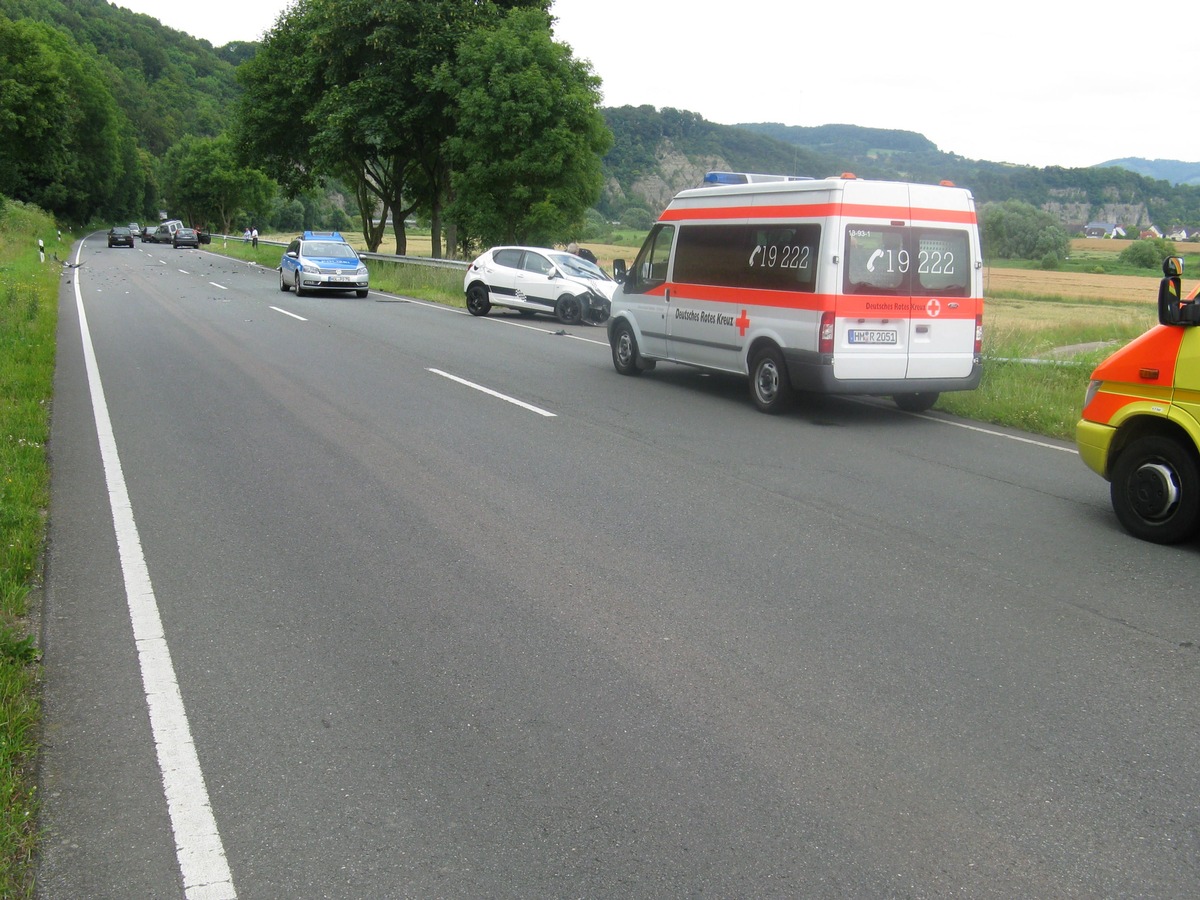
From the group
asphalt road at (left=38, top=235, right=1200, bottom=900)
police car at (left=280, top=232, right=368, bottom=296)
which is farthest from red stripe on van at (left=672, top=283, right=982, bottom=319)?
police car at (left=280, top=232, right=368, bottom=296)

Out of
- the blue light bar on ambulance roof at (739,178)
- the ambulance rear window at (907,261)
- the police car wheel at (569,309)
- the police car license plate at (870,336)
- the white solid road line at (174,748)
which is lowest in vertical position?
the white solid road line at (174,748)

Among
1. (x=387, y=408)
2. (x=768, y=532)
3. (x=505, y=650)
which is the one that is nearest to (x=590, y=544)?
(x=768, y=532)

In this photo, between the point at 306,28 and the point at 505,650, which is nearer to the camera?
the point at 505,650

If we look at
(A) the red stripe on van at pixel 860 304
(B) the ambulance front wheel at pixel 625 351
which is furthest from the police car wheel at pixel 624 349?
(A) the red stripe on van at pixel 860 304

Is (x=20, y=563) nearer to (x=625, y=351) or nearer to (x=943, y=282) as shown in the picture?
(x=943, y=282)

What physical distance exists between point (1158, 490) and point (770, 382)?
5.19 meters

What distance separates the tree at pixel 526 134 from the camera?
31000 millimetres

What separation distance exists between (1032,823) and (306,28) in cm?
4275

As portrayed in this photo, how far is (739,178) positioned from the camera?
1272cm

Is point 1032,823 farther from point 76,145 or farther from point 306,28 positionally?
point 76,145

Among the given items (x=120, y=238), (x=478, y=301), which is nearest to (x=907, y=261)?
(x=478, y=301)

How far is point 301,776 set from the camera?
3703mm

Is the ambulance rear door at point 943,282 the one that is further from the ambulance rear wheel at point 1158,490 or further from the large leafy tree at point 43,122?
the large leafy tree at point 43,122

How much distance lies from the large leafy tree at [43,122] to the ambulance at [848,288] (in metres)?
79.7
